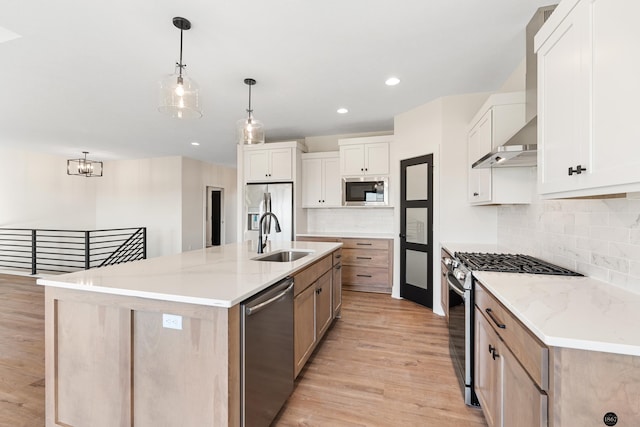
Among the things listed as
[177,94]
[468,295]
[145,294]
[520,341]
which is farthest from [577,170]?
[177,94]

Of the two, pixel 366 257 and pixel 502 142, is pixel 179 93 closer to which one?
pixel 502 142

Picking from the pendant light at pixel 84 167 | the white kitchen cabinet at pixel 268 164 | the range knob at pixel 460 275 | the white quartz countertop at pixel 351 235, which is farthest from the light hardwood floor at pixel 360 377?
the pendant light at pixel 84 167

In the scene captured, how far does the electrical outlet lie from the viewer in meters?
1.30

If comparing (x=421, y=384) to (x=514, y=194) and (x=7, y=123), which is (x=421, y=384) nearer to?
(x=514, y=194)

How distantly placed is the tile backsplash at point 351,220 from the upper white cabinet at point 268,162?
0.89m

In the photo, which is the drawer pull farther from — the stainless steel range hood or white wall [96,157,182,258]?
white wall [96,157,182,258]

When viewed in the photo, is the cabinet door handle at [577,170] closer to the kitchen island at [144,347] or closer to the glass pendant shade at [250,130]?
the kitchen island at [144,347]

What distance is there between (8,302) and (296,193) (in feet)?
14.1

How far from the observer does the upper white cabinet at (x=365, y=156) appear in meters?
4.49

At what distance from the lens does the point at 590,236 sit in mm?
1698

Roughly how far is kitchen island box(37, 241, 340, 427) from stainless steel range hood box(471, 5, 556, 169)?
1.67 m

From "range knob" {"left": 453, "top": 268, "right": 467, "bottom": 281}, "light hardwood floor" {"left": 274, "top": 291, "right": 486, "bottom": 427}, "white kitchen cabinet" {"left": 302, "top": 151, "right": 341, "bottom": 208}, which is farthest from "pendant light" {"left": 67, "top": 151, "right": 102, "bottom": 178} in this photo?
"range knob" {"left": 453, "top": 268, "right": 467, "bottom": 281}

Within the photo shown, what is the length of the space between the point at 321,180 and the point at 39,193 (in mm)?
6449

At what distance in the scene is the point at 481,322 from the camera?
1695mm
